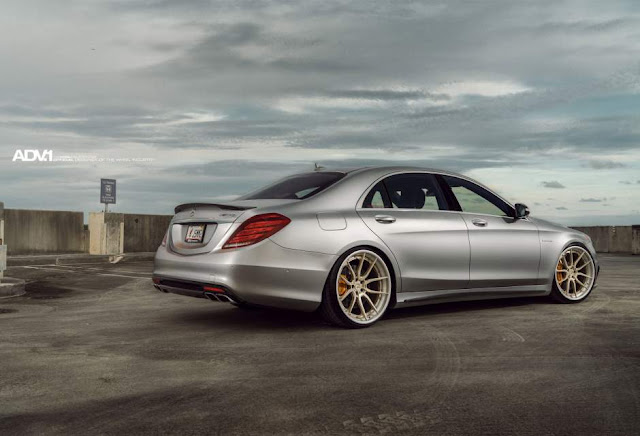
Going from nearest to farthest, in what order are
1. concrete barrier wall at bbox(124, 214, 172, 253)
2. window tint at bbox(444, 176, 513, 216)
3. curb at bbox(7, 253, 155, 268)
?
window tint at bbox(444, 176, 513, 216) → curb at bbox(7, 253, 155, 268) → concrete barrier wall at bbox(124, 214, 172, 253)

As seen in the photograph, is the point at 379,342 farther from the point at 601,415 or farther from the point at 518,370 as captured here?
the point at 601,415

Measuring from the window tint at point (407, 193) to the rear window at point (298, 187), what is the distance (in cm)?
41

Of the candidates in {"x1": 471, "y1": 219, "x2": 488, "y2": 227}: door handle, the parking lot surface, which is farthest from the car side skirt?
{"x1": 471, "y1": 219, "x2": 488, "y2": 227}: door handle

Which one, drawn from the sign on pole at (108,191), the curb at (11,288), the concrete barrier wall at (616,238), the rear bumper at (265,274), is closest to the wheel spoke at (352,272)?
the rear bumper at (265,274)

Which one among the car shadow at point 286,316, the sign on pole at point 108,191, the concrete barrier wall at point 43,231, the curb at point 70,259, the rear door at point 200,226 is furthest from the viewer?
the sign on pole at point 108,191

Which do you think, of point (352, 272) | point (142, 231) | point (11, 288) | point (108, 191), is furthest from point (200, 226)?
point (108, 191)

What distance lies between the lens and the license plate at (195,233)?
6.65 meters

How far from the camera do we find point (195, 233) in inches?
265

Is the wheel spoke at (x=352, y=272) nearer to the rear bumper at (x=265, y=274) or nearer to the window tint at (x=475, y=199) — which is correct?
the rear bumper at (x=265, y=274)

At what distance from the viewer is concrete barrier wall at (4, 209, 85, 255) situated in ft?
56.6

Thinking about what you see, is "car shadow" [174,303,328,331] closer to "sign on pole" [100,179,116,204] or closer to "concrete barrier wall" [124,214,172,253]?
"concrete barrier wall" [124,214,172,253]

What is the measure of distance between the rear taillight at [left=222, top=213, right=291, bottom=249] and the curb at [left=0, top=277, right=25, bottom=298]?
5.20 meters

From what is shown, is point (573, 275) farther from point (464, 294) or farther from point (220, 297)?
point (220, 297)

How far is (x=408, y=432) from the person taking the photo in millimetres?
3609
